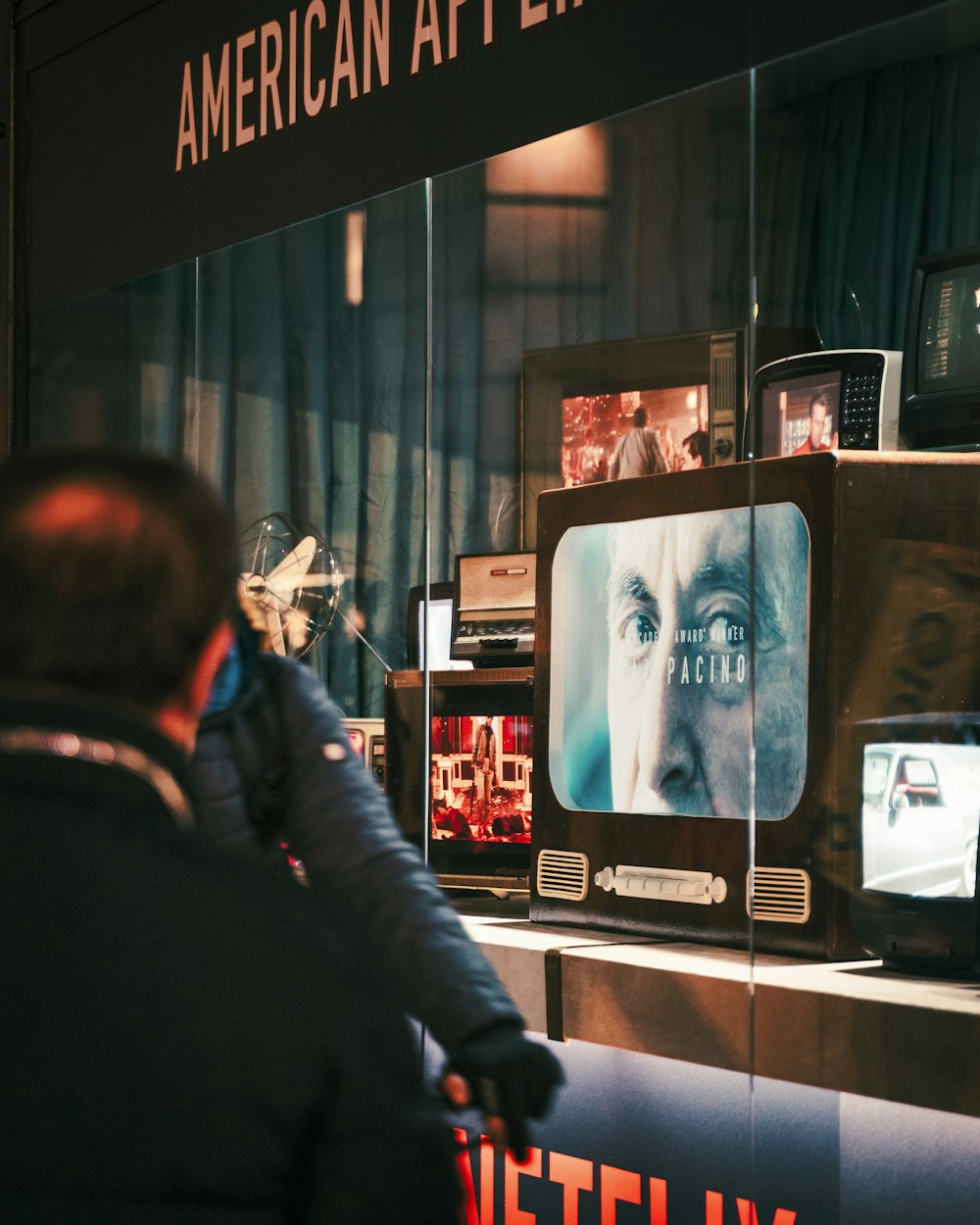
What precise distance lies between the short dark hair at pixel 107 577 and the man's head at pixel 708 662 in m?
1.33

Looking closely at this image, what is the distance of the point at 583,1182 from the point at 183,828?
1.81 meters

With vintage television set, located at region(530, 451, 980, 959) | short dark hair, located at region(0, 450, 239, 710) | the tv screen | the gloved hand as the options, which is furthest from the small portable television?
short dark hair, located at region(0, 450, 239, 710)

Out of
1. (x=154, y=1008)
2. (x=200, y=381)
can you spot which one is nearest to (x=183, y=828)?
(x=154, y=1008)

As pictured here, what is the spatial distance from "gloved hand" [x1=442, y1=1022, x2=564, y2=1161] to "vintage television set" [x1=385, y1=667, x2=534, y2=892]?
1.08m

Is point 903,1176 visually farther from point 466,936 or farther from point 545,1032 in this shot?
point 466,936

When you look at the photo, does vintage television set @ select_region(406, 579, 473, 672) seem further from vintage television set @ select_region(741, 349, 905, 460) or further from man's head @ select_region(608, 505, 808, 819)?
vintage television set @ select_region(741, 349, 905, 460)

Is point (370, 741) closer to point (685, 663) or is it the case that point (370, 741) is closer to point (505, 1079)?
point (685, 663)

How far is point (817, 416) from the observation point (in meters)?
2.20

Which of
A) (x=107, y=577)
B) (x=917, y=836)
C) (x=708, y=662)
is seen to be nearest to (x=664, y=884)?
(x=708, y=662)

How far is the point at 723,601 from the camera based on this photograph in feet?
7.15

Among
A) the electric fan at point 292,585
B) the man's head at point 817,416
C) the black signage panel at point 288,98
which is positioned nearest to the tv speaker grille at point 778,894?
the man's head at point 817,416

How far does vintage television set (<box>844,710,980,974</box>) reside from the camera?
6.15 feet

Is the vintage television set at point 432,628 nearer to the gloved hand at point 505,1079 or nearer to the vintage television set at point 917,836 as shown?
the vintage television set at point 917,836

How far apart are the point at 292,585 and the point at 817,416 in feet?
3.91
